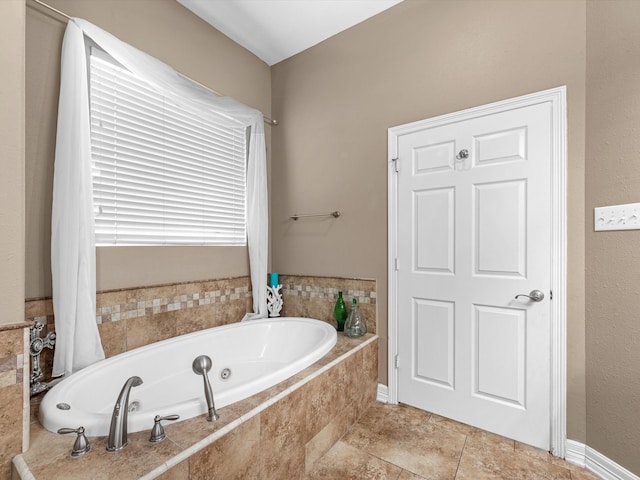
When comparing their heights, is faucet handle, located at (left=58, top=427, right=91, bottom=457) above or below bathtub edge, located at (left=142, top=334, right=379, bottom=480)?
above

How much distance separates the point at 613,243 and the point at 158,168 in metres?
2.60

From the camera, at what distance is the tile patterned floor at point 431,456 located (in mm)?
1508

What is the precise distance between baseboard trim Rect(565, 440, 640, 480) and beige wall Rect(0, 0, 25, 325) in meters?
2.52

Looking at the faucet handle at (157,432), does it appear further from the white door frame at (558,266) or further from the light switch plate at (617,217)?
the light switch plate at (617,217)

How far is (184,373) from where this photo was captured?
1913 mm

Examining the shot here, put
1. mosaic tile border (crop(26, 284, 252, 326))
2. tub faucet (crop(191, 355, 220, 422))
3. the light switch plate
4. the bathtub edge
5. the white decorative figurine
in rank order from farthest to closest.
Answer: the white decorative figurine < mosaic tile border (crop(26, 284, 252, 326)) < the light switch plate < tub faucet (crop(191, 355, 220, 422)) < the bathtub edge

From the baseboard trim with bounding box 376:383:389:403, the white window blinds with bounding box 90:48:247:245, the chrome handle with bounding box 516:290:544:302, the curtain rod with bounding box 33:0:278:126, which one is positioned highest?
the curtain rod with bounding box 33:0:278:126

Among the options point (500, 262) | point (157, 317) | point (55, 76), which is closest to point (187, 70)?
point (55, 76)

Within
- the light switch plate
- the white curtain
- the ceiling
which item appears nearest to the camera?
the light switch plate

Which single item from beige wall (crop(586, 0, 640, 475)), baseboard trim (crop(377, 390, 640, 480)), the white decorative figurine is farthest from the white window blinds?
baseboard trim (crop(377, 390, 640, 480))

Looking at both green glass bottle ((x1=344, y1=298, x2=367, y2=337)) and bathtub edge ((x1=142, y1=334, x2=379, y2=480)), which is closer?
bathtub edge ((x1=142, y1=334, x2=379, y2=480))

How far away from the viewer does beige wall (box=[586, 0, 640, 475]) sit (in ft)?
4.59

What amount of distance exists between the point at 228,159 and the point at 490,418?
8.41 ft

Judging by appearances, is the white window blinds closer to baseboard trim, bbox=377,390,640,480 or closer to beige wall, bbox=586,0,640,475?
beige wall, bbox=586,0,640,475
